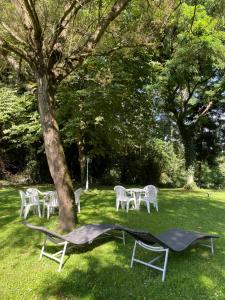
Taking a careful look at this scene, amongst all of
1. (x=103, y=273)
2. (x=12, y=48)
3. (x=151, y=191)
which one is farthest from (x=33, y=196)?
(x=103, y=273)

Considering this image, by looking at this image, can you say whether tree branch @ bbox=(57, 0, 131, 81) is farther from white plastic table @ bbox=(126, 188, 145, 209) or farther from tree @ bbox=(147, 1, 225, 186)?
tree @ bbox=(147, 1, 225, 186)

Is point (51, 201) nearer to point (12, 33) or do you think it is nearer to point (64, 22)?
point (12, 33)

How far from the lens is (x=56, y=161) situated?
6723 mm

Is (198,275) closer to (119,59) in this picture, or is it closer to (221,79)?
(119,59)

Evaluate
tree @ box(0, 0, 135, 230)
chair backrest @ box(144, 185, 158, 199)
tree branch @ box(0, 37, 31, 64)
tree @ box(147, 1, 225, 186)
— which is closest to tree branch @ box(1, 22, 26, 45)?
tree @ box(0, 0, 135, 230)

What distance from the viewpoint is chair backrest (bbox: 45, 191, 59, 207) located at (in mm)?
8539

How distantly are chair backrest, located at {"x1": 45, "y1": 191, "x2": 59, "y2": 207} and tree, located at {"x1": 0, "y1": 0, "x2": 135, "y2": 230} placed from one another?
6.25 feet

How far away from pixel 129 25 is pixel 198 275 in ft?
19.3

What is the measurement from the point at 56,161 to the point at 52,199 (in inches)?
86.9

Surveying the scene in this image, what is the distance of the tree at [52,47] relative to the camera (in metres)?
6.62

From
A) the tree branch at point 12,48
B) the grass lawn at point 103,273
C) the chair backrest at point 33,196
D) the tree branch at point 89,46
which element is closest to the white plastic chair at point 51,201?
the chair backrest at point 33,196

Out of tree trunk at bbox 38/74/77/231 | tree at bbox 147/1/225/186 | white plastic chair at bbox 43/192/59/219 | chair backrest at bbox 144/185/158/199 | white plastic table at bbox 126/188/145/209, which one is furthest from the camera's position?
tree at bbox 147/1/225/186

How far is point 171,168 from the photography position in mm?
22500

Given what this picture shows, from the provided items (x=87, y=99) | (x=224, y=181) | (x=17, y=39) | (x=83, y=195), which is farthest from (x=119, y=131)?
(x=224, y=181)
